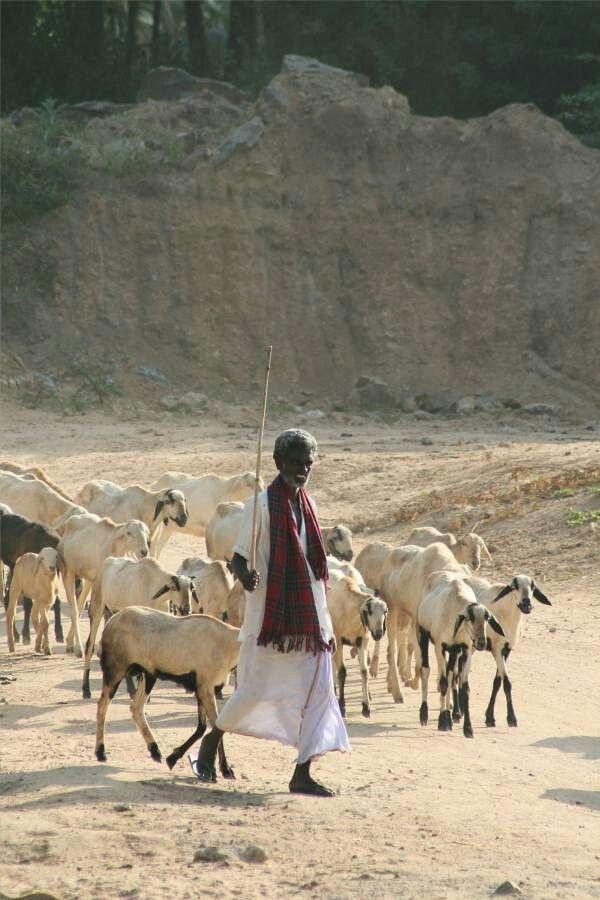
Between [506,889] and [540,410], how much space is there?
70.6 ft

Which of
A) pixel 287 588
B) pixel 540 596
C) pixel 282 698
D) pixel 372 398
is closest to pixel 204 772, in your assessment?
pixel 282 698

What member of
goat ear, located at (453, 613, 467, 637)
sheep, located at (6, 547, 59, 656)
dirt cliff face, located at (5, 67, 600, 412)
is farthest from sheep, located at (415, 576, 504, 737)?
dirt cliff face, located at (5, 67, 600, 412)

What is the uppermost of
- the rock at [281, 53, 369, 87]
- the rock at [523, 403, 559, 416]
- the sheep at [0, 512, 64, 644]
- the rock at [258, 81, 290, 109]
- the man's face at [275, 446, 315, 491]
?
the rock at [281, 53, 369, 87]

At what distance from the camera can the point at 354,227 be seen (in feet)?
104

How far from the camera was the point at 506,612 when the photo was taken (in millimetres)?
10797

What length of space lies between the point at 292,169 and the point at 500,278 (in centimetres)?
531

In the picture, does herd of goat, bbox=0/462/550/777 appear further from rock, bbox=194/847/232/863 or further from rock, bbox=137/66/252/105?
rock, bbox=137/66/252/105

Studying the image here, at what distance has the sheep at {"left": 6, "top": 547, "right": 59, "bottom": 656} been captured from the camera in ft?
38.4

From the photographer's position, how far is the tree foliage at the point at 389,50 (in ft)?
122

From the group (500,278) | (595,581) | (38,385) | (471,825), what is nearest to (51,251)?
(38,385)

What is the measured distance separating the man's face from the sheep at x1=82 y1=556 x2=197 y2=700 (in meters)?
2.58

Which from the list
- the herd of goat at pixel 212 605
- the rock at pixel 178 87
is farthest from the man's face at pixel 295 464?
the rock at pixel 178 87

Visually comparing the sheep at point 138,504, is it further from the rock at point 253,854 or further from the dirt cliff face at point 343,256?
the dirt cliff face at point 343,256

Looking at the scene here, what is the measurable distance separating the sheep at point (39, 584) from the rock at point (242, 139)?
21135 mm
